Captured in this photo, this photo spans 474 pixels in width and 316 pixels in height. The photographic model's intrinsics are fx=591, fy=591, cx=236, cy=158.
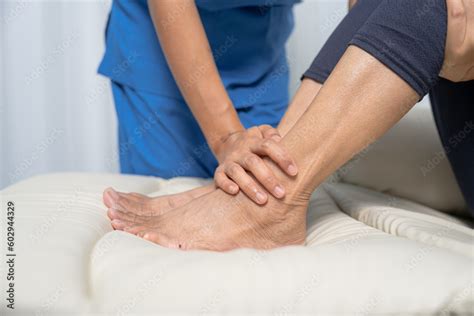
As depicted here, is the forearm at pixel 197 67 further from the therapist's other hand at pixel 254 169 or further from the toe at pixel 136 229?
the toe at pixel 136 229

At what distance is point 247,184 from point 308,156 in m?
0.10

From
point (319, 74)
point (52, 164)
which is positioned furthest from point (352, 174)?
point (52, 164)

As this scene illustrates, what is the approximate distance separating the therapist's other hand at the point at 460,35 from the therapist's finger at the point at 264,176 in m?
0.27

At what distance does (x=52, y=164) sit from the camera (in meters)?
1.88

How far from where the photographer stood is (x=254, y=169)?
819mm

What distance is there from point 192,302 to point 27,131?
141 centimetres

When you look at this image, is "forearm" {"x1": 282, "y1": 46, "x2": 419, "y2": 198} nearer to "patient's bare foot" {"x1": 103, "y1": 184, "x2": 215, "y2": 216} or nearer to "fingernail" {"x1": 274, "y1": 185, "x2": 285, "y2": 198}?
"fingernail" {"x1": 274, "y1": 185, "x2": 285, "y2": 198}

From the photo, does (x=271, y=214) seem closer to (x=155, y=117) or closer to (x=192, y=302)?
(x=192, y=302)

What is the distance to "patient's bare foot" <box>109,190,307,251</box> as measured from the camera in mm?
801

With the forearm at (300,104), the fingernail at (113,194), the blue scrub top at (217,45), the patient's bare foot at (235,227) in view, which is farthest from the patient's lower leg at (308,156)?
the blue scrub top at (217,45)

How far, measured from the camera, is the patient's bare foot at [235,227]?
31.5 inches

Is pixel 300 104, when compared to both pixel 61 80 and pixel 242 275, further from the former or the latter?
pixel 61 80

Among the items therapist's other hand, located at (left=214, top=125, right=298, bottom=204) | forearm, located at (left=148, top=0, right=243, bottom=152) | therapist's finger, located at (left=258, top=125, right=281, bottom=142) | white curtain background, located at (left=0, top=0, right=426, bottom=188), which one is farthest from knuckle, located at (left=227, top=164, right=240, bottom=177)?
white curtain background, located at (left=0, top=0, right=426, bottom=188)

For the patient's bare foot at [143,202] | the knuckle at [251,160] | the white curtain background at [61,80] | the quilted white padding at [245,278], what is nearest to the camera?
the quilted white padding at [245,278]
